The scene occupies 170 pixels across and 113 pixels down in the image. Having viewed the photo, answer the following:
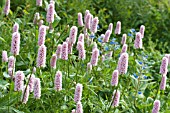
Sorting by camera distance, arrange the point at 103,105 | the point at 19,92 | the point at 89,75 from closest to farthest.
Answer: the point at 19,92
the point at 103,105
the point at 89,75

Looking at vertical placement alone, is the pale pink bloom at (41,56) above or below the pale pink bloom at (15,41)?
below

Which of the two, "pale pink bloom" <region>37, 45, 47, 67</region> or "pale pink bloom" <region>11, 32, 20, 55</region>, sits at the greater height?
"pale pink bloom" <region>11, 32, 20, 55</region>

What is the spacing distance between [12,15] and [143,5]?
2694 mm

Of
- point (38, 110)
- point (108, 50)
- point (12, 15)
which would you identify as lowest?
point (38, 110)

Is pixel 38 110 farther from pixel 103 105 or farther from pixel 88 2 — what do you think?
pixel 88 2

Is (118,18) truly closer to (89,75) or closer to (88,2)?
(88,2)

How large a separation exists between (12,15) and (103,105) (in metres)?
1.42

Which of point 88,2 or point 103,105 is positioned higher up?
point 88,2

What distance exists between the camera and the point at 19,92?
2.42m

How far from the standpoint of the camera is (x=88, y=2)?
544 cm

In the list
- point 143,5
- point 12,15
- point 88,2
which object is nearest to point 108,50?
point 12,15

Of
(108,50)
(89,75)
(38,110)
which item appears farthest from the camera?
(108,50)

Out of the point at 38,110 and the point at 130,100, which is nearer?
the point at 38,110

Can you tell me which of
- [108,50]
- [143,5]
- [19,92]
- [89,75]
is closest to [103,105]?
[89,75]
